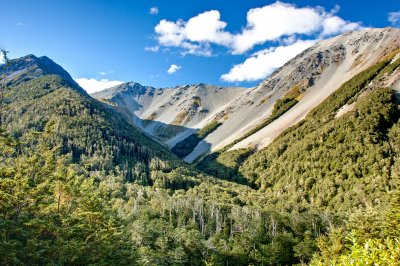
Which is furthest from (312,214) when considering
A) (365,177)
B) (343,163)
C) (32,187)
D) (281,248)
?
(32,187)

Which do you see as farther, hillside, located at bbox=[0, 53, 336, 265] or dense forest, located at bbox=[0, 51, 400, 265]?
hillside, located at bbox=[0, 53, 336, 265]

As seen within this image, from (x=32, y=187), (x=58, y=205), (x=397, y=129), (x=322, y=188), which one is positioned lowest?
(x=322, y=188)

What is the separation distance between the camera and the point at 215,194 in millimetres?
188250

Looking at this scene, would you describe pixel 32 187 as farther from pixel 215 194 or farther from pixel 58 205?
pixel 215 194

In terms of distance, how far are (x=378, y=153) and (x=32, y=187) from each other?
592ft

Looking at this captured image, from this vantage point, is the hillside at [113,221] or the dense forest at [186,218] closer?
the dense forest at [186,218]

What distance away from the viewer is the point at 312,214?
492ft

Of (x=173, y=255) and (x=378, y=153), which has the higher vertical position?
(x=378, y=153)

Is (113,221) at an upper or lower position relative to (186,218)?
upper

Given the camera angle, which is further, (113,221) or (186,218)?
(186,218)

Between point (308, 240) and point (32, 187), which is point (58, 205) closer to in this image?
point (32, 187)

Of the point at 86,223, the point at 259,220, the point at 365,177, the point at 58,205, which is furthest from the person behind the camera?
the point at 365,177

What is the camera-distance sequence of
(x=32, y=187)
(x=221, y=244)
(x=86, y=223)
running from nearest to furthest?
(x=32, y=187) < (x=86, y=223) < (x=221, y=244)

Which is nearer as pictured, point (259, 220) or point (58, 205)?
point (58, 205)
